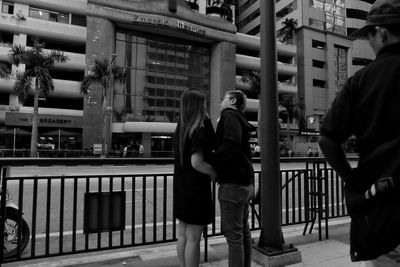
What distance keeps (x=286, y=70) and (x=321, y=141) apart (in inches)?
2028

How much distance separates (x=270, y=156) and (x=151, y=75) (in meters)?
38.7

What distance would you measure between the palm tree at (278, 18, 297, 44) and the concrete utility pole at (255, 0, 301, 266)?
52.0 metres

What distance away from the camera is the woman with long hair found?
312 centimetres

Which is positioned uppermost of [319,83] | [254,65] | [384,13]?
[254,65]

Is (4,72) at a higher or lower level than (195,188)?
higher

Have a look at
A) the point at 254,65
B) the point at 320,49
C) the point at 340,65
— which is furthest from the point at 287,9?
the point at 254,65

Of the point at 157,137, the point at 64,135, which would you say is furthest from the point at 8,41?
the point at 157,137

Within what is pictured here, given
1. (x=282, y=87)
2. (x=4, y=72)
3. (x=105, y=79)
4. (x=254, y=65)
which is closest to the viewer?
(x=4, y=72)

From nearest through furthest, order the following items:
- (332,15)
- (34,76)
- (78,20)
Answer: (34,76)
(78,20)
(332,15)

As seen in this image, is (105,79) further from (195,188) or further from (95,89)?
(195,188)

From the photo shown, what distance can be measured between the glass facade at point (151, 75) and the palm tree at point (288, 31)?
660 inches

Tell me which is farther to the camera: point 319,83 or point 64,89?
point 319,83

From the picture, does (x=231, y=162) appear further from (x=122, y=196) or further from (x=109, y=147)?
(x=109, y=147)

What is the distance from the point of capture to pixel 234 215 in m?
3.28
